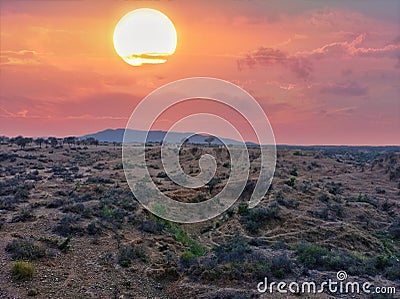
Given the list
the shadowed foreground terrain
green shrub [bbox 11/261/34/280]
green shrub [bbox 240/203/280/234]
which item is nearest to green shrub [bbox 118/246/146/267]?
the shadowed foreground terrain

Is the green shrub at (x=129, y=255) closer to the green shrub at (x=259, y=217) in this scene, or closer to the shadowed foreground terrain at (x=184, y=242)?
the shadowed foreground terrain at (x=184, y=242)

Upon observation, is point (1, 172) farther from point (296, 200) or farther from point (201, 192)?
point (296, 200)

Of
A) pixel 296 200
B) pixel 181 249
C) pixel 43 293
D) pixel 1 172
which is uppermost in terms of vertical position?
pixel 1 172

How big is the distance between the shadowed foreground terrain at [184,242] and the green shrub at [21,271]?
0.03 m

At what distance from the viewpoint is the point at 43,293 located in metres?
10.4

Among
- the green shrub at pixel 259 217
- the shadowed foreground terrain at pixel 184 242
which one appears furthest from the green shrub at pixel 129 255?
the green shrub at pixel 259 217

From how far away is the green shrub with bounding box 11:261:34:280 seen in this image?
10898 millimetres

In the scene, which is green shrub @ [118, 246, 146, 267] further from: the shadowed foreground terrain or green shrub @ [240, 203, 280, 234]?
green shrub @ [240, 203, 280, 234]

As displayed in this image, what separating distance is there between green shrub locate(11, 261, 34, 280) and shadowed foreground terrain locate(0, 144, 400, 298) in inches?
1.1

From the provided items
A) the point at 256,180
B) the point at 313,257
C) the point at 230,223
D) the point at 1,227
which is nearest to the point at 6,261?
the point at 1,227

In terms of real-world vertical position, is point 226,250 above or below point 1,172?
below

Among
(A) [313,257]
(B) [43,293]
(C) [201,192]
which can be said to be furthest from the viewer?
(C) [201,192]

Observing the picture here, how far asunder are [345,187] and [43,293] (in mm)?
25604

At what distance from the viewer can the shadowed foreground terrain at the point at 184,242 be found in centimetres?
1127
